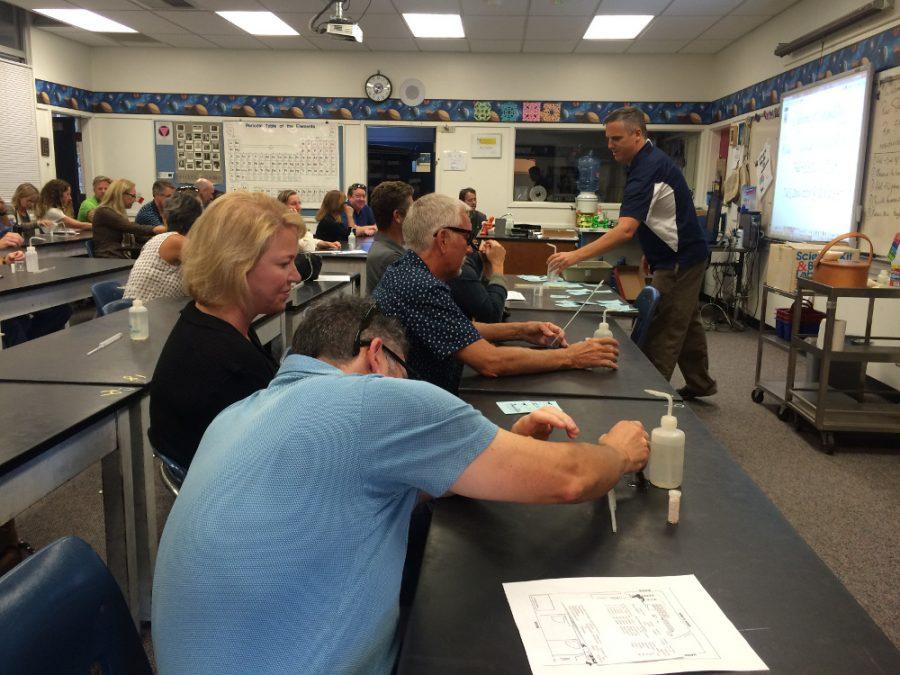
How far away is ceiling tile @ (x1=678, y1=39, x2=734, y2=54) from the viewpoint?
7637mm

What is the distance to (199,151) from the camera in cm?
876

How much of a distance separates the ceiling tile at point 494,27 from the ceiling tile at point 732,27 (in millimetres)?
1980

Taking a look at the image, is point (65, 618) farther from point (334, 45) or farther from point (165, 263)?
point (334, 45)

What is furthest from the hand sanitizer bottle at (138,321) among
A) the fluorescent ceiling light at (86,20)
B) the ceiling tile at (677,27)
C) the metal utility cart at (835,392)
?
the ceiling tile at (677,27)

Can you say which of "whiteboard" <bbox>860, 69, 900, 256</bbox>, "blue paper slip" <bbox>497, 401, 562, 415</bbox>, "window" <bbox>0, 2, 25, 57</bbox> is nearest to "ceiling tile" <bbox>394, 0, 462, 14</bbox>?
"whiteboard" <bbox>860, 69, 900, 256</bbox>

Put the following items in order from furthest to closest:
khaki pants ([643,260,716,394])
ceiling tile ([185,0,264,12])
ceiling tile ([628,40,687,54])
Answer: ceiling tile ([628,40,687,54])
ceiling tile ([185,0,264,12])
khaki pants ([643,260,716,394])

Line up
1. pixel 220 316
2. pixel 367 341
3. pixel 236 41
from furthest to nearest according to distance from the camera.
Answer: pixel 236 41
pixel 220 316
pixel 367 341

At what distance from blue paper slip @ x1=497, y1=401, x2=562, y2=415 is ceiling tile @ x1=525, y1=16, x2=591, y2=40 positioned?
6.07 meters

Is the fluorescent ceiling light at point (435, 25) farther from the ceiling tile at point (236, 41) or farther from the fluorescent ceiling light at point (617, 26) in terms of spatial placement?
the ceiling tile at point (236, 41)

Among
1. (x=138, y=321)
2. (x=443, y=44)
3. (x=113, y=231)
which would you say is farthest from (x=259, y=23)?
(x=138, y=321)

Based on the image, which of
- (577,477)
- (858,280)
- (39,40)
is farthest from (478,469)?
(39,40)

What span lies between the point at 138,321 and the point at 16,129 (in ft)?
20.7

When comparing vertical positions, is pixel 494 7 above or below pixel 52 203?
above

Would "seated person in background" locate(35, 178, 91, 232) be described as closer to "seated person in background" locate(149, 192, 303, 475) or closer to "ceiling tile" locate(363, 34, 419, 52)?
"ceiling tile" locate(363, 34, 419, 52)
